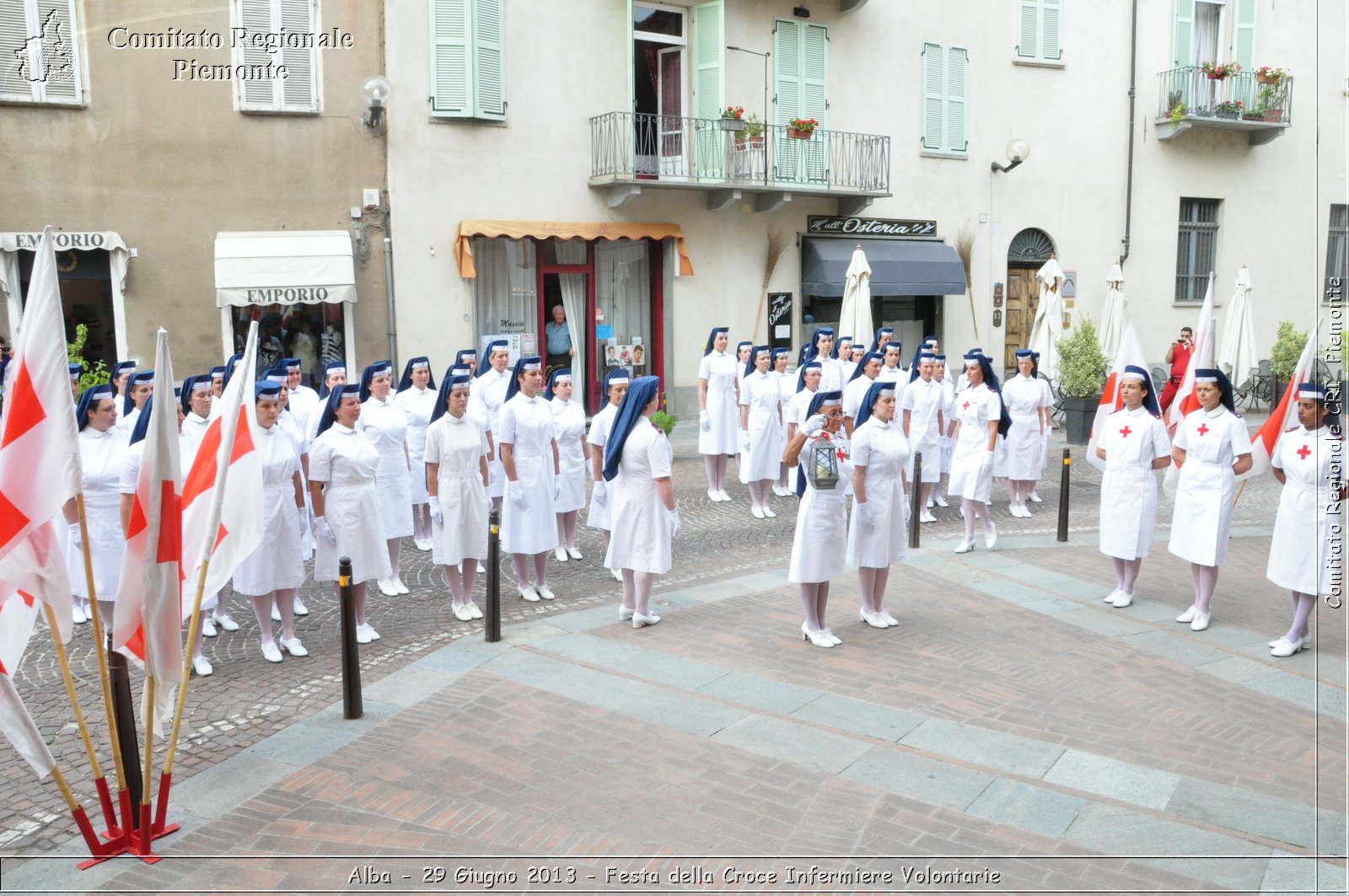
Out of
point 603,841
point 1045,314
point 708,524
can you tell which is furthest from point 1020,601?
point 1045,314

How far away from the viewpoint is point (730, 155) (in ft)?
69.4

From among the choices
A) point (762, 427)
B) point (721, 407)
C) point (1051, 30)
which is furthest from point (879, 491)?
point (1051, 30)

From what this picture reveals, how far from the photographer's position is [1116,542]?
372 inches

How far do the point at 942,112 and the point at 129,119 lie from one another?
51.8 ft

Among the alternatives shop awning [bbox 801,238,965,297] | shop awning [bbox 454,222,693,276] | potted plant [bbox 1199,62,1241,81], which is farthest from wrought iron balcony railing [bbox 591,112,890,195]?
potted plant [bbox 1199,62,1241,81]

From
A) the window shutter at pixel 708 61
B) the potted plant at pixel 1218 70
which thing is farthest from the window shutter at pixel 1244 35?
the window shutter at pixel 708 61

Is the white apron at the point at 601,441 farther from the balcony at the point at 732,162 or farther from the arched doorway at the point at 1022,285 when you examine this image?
the arched doorway at the point at 1022,285

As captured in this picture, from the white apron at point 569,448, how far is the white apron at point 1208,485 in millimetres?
5302

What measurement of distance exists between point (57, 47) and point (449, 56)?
579 cm

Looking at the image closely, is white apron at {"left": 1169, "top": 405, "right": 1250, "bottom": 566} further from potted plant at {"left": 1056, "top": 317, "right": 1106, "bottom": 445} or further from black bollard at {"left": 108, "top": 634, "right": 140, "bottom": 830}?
potted plant at {"left": 1056, "top": 317, "right": 1106, "bottom": 445}

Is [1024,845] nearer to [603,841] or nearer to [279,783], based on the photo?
[603,841]

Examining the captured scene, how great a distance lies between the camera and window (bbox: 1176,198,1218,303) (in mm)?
27188

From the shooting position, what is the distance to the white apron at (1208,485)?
8664mm

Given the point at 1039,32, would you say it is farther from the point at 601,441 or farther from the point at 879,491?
the point at 879,491
